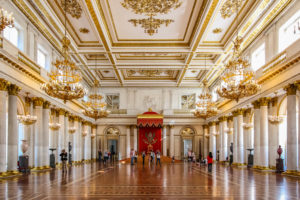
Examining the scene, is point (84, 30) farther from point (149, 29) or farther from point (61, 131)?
point (61, 131)

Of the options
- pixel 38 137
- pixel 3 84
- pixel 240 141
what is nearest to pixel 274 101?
pixel 240 141

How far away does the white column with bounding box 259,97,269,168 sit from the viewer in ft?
52.5

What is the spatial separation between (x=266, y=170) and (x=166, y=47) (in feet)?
29.8

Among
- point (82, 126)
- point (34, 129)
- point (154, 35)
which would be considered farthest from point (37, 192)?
point (82, 126)

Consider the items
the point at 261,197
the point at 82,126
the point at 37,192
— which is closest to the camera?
the point at 261,197

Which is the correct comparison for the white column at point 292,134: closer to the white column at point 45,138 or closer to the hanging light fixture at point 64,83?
the hanging light fixture at point 64,83

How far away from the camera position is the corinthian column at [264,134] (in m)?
16.0

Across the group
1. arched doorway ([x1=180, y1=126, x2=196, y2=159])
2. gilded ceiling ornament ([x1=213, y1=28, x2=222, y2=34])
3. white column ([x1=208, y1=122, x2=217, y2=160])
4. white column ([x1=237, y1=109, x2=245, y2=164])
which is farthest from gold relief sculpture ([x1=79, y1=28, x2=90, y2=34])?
arched doorway ([x1=180, y1=126, x2=196, y2=159])

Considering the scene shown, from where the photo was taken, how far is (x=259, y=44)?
16.6m

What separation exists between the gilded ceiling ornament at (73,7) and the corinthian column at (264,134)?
10.4 meters

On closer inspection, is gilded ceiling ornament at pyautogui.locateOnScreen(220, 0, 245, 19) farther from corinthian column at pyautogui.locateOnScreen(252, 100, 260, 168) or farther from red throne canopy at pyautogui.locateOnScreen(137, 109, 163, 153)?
red throne canopy at pyautogui.locateOnScreen(137, 109, 163, 153)

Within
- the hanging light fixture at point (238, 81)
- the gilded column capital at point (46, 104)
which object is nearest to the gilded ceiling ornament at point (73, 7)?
the gilded column capital at point (46, 104)

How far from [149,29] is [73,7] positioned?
439cm

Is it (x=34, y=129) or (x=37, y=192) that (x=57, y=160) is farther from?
(x=37, y=192)
